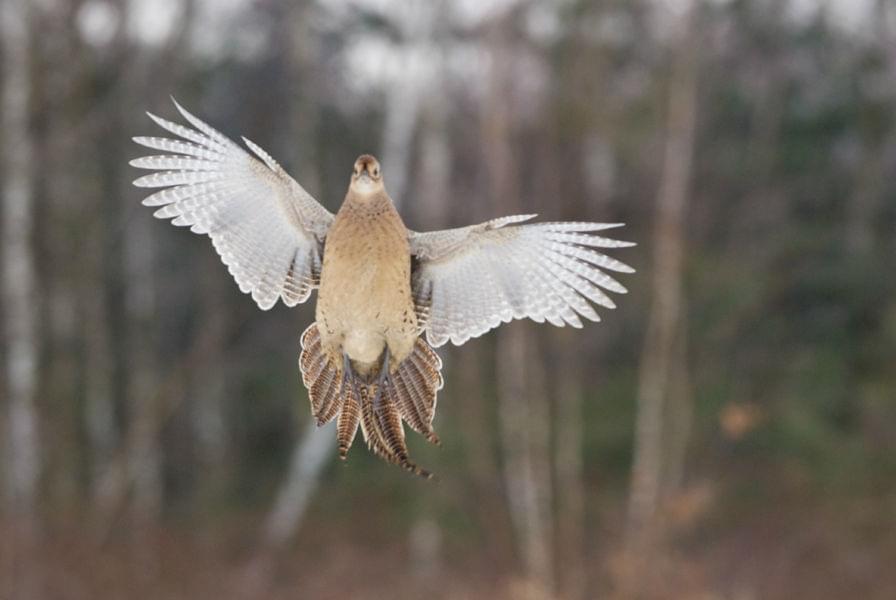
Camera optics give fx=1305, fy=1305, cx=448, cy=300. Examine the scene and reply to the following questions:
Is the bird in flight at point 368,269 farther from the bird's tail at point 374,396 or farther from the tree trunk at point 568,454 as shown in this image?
the tree trunk at point 568,454

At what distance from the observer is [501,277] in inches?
151

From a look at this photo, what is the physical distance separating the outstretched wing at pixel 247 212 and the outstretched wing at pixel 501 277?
31 centimetres

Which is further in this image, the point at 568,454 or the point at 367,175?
the point at 568,454

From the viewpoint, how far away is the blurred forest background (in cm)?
1281

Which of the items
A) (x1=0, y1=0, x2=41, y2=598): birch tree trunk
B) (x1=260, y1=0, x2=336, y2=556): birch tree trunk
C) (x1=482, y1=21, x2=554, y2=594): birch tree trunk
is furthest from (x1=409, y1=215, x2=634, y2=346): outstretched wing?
(x1=0, y1=0, x2=41, y2=598): birch tree trunk

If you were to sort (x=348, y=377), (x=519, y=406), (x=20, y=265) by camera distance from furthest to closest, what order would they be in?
(x=20, y=265), (x=519, y=406), (x=348, y=377)

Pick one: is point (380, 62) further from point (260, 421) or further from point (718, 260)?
point (260, 421)

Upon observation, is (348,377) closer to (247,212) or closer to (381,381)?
(381,381)

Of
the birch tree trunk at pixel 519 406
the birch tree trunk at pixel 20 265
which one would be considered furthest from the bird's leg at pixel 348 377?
the birch tree trunk at pixel 20 265

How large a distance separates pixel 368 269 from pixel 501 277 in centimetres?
69

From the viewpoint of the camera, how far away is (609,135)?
45.0 ft

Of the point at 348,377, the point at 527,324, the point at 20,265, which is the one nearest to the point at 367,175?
the point at 348,377

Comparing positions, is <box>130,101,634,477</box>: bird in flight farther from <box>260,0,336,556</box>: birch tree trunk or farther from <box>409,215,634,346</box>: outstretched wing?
<box>260,0,336,556</box>: birch tree trunk

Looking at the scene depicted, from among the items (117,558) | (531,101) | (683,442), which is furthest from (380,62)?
(117,558)
